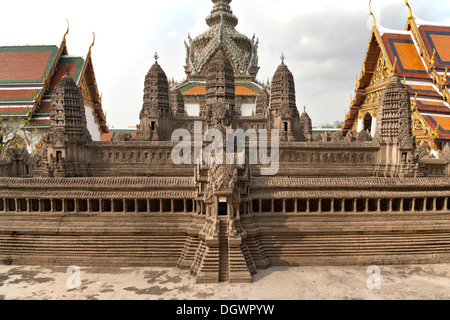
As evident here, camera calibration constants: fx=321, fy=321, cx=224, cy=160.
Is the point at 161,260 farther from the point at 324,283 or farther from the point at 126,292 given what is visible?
the point at 324,283

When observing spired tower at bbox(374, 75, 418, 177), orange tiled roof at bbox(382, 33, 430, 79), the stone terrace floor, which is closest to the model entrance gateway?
the stone terrace floor

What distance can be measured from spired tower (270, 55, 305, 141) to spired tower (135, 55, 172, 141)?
10382 mm

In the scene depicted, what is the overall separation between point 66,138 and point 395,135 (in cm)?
2464

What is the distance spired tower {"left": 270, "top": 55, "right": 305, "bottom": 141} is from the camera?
29891mm

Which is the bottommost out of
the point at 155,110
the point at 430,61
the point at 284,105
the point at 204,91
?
the point at 155,110

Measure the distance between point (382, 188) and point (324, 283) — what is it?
6.61 m

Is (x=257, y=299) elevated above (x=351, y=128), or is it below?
below

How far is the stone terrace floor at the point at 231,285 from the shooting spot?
13.2 m

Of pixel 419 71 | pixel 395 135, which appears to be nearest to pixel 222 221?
pixel 395 135

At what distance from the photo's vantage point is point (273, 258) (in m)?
16.2

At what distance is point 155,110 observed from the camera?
1196 inches

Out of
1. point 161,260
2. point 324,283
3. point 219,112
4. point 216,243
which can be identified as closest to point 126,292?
point 161,260

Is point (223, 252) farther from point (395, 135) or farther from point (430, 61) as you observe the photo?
point (430, 61)

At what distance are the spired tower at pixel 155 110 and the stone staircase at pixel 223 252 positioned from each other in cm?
1697
